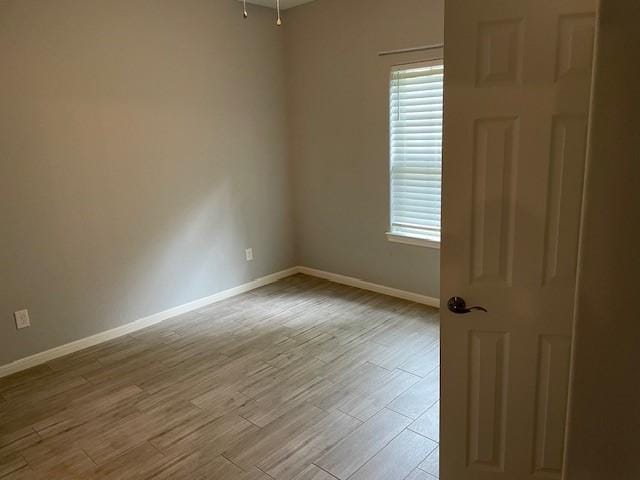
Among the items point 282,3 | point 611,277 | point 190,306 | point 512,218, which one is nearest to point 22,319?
point 190,306

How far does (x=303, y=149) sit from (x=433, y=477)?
136 inches

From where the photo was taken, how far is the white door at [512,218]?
4.89ft

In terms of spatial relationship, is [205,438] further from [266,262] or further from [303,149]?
[303,149]

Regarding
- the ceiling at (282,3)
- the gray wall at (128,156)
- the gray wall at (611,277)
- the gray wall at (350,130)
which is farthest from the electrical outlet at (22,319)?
the gray wall at (611,277)

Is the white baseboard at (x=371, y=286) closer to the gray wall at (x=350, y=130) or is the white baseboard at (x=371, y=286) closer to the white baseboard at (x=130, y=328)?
the gray wall at (x=350, y=130)

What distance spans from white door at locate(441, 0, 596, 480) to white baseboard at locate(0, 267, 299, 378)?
2821 mm

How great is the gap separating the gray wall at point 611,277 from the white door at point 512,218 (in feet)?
2.50

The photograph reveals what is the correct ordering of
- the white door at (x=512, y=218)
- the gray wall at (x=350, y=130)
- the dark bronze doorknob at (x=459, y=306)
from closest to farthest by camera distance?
the white door at (x=512, y=218) → the dark bronze doorknob at (x=459, y=306) → the gray wall at (x=350, y=130)

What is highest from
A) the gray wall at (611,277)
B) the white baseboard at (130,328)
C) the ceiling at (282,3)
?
the ceiling at (282,3)

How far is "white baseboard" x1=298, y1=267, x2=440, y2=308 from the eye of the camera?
4215 millimetres

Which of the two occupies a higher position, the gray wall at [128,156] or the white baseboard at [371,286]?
the gray wall at [128,156]

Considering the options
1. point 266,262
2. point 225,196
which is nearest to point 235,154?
point 225,196

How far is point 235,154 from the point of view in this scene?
4457 mm

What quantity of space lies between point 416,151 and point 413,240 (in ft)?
2.52
